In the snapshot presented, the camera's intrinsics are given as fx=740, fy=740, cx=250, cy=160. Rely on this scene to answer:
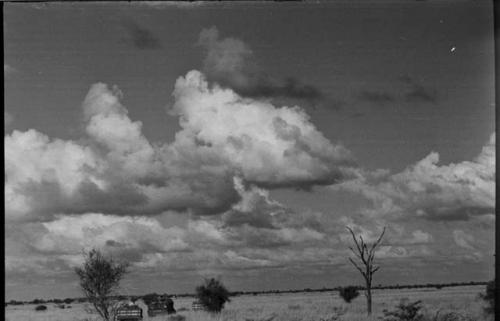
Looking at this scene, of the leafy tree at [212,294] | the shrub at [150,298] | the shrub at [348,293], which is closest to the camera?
the leafy tree at [212,294]

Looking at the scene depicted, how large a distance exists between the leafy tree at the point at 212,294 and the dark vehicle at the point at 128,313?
3259 mm

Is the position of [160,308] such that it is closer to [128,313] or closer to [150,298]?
[150,298]

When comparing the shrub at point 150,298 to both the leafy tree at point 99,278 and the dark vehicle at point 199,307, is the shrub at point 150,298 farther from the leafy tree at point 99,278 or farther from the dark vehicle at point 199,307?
the leafy tree at point 99,278

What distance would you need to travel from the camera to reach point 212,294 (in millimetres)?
27422

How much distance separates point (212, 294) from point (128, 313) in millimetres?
4236

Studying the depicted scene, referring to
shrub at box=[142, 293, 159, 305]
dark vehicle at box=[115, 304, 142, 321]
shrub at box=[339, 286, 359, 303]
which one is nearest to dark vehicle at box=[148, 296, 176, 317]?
shrub at box=[142, 293, 159, 305]

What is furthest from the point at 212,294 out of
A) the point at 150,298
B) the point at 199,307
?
the point at 150,298

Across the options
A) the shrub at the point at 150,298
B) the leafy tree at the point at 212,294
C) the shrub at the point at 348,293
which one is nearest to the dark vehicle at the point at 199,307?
the leafy tree at the point at 212,294

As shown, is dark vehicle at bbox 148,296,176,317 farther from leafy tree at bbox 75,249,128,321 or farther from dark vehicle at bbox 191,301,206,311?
leafy tree at bbox 75,249,128,321

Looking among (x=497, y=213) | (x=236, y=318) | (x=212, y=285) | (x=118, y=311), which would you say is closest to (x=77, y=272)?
(x=118, y=311)

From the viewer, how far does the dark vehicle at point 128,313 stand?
23641mm

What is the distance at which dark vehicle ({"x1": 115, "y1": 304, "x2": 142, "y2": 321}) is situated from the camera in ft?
77.6

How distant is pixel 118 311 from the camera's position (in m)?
23.5

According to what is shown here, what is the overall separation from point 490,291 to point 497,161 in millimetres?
18333
